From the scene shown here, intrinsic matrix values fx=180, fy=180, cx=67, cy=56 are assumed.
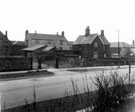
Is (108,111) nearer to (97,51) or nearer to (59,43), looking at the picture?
(97,51)

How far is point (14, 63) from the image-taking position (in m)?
20.6

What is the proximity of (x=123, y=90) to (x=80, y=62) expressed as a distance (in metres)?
23.0

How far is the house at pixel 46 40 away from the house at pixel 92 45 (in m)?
13.7

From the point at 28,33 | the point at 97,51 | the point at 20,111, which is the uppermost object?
the point at 28,33

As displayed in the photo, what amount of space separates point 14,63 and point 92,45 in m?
27.0

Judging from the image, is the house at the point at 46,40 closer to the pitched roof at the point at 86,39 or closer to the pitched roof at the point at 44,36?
the pitched roof at the point at 44,36

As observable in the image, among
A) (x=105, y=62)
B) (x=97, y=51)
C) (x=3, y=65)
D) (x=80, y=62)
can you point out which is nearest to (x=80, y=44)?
(x=97, y=51)

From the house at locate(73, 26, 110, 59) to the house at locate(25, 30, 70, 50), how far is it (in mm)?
13693

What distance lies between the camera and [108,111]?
4512 mm

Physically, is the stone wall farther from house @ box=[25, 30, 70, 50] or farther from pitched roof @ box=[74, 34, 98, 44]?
house @ box=[25, 30, 70, 50]

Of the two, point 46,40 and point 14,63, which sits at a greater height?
point 46,40

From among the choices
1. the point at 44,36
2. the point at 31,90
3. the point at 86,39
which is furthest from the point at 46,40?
the point at 31,90

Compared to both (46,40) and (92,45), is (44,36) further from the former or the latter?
(92,45)

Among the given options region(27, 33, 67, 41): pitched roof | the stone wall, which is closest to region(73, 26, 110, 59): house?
region(27, 33, 67, 41): pitched roof
